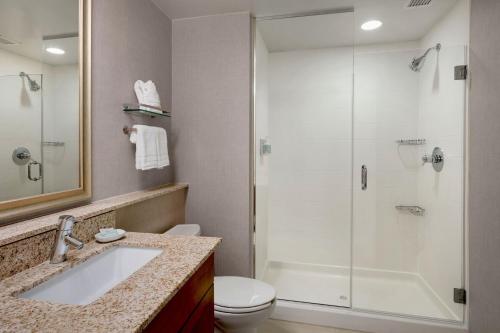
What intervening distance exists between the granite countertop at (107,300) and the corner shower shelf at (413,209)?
2073 millimetres

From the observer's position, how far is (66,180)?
1.29 metres

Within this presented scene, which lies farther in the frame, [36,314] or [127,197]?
[127,197]

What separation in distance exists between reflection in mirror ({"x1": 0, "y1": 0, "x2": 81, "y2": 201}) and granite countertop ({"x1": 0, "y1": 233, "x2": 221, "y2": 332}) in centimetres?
36

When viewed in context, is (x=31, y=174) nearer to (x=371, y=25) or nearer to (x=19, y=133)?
(x=19, y=133)

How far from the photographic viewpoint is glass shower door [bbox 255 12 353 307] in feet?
8.93

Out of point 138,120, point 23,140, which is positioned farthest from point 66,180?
point 138,120

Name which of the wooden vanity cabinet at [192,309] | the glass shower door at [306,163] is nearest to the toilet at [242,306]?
the wooden vanity cabinet at [192,309]

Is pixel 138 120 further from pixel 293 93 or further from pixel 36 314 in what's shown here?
pixel 293 93

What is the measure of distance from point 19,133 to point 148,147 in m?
0.68

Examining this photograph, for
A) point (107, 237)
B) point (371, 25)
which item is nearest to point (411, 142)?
point (371, 25)

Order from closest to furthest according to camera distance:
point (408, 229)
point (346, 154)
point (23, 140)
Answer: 1. point (23, 140)
2. point (408, 229)
3. point (346, 154)

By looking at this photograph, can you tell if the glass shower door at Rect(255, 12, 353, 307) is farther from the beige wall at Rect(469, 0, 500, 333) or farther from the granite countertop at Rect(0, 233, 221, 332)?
the granite countertop at Rect(0, 233, 221, 332)

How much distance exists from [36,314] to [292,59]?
2.79 metres

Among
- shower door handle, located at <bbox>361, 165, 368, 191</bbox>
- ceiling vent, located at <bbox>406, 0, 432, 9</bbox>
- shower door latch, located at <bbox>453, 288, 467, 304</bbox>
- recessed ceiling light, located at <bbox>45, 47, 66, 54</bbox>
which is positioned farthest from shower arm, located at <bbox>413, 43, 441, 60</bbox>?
recessed ceiling light, located at <bbox>45, 47, 66, 54</bbox>
